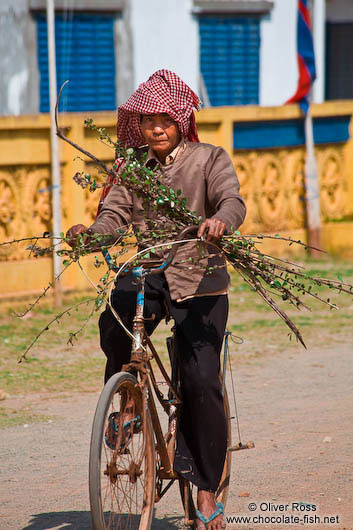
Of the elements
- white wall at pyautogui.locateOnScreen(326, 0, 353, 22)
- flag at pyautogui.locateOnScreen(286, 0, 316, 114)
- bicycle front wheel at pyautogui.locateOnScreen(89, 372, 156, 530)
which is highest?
white wall at pyautogui.locateOnScreen(326, 0, 353, 22)

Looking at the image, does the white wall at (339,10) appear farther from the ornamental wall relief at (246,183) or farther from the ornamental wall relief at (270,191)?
the ornamental wall relief at (246,183)

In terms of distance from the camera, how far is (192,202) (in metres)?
4.15

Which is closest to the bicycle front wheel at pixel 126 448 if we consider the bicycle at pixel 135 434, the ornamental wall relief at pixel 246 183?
the bicycle at pixel 135 434

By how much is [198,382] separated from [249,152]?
789cm

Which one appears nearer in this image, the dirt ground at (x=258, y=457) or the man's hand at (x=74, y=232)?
the man's hand at (x=74, y=232)

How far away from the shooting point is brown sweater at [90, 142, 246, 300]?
159 inches

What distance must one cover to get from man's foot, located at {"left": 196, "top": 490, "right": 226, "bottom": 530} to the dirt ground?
0.37 m

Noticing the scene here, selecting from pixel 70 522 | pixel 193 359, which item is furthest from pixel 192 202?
pixel 70 522

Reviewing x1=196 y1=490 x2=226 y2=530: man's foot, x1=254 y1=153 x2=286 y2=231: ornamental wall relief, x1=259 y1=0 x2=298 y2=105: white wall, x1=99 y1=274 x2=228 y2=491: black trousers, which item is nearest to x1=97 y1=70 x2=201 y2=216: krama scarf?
x1=99 y1=274 x2=228 y2=491: black trousers

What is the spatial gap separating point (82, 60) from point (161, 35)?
1258 mm

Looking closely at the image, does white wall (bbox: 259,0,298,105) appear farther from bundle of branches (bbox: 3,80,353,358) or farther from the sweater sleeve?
bundle of branches (bbox: 3,80,353,358)

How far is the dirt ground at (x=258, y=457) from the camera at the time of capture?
4504 millimetres

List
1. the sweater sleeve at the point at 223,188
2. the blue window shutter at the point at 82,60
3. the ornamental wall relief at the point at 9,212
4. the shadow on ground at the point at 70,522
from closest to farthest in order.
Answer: the sweater sleeve at the point at 223,188
the shadow on ground at the point at 70,522
the ornamental wall relief at the point at 9,212
the blue window shutter at the point at 82,60

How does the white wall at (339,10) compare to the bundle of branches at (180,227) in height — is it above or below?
above
